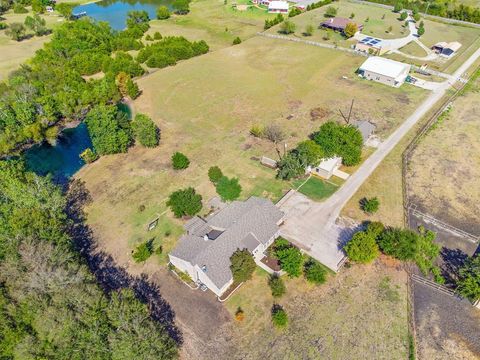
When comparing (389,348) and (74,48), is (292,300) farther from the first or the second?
(74,48)

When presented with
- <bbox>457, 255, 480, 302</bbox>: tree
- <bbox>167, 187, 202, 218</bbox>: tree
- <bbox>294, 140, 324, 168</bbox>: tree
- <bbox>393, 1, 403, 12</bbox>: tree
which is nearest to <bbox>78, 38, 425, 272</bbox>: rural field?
<bbox>167, 187, 202, 218</bbox>: tree

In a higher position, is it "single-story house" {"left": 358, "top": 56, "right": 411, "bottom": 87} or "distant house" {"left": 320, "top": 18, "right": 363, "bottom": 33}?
"distant house" {"left": 320, "top": 18, "right": 363, "bottom": 33}

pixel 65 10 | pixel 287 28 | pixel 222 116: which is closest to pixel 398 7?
pixel 287 28

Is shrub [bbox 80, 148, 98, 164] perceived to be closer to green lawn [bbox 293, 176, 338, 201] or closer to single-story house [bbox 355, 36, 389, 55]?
green lawn [bbox 293, 176, 338, 201]

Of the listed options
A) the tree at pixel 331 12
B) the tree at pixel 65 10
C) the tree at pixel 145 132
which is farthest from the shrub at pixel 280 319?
the tree at pixel 65 10

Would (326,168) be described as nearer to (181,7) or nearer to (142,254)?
(142,254)

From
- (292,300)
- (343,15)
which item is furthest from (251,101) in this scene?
(343,15)
